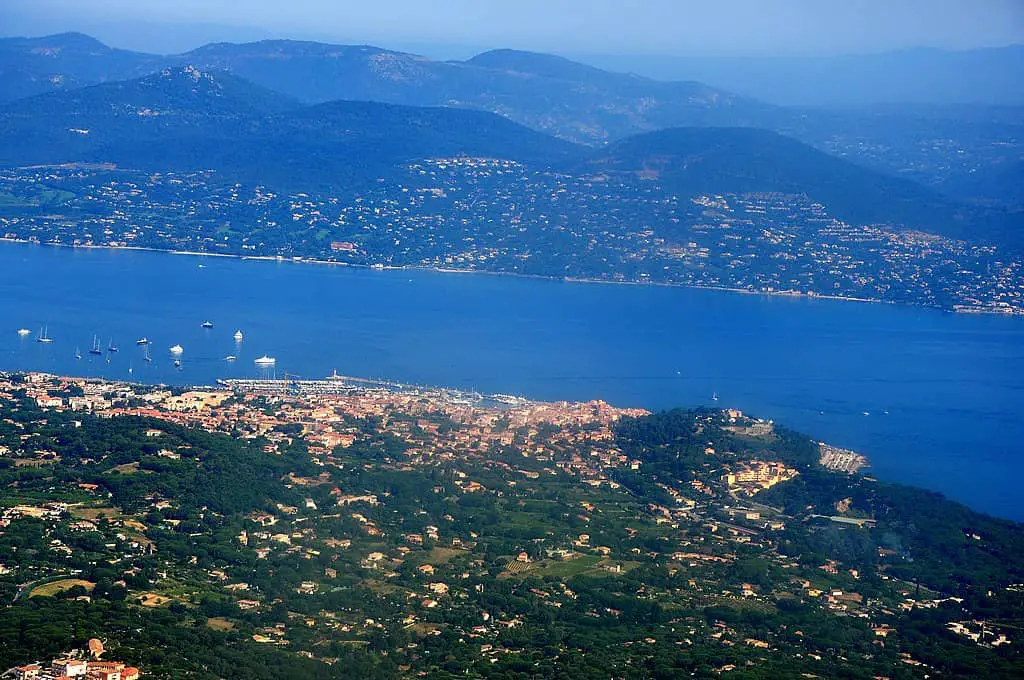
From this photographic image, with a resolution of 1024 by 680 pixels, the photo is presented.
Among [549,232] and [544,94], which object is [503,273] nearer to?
[549,232]

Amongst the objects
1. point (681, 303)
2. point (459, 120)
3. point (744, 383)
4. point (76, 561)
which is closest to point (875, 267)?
point (681, 303)

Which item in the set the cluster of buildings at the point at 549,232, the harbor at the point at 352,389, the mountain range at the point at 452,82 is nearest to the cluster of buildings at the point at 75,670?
the harbor at the point at 352,389

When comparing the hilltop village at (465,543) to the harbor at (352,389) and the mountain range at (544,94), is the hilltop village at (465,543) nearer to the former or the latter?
the harbor at (352,389)

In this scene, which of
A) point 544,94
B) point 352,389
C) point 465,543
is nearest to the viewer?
point 465,543

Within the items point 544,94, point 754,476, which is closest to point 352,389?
point 754,476

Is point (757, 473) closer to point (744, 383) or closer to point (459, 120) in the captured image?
point (744, 383)

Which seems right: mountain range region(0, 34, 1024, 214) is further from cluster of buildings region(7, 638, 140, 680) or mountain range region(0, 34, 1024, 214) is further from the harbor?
cluster of buildings region(7, 638, 140, 680)

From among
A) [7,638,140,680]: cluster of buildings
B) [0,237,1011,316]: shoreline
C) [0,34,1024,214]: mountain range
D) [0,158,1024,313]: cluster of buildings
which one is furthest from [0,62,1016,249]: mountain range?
[7,638,140,680]: cluster of buildings
